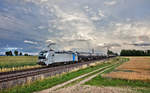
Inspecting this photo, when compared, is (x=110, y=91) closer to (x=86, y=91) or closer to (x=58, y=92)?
(x=86, y=91)

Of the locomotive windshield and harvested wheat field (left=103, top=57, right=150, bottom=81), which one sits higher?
the locomotive windshield

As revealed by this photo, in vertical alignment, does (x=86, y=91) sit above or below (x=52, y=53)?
below

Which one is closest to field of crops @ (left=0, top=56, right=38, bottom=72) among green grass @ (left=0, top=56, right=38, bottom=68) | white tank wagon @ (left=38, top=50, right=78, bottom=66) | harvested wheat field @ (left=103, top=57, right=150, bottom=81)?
green grass @ (left=0, top=56, right=38, bottom=68)

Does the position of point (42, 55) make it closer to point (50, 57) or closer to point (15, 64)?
point (50, 57)

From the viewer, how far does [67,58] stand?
1799 inches

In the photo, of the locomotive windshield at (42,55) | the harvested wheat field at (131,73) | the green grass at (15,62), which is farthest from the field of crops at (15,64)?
the harvested wheat field at (131,73)

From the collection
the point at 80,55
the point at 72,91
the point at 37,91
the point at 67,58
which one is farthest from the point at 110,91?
the point at 80,55

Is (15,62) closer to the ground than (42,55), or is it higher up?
closer to the ground

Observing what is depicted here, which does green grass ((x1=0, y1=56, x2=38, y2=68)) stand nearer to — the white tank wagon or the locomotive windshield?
the locomotive windshield

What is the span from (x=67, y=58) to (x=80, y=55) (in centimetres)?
1613

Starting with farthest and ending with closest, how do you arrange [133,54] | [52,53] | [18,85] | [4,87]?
[133,54] → [52,53] → [18,85] → [4,87]

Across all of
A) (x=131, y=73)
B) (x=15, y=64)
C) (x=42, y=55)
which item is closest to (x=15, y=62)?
(x=15, y=64)

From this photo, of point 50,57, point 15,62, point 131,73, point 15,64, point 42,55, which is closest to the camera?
point 131,73

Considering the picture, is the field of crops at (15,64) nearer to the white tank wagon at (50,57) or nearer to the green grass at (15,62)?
the green grass at (15,62)
